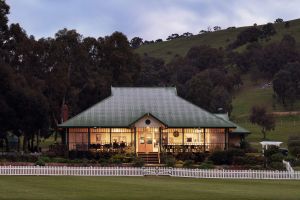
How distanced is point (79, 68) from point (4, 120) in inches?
663

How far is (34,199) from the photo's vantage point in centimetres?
2469

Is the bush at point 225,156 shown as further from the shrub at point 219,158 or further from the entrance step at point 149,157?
the entrance step at point 149,157

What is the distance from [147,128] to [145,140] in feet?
3.67

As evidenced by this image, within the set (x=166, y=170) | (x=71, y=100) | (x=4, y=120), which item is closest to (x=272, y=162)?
(x=166, y=170)

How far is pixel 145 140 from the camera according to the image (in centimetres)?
5841

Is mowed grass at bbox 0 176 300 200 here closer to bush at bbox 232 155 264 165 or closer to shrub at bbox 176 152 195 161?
bush at bbox 232 155 264 165

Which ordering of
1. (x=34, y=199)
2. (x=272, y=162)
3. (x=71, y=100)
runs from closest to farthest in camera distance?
(x=34, y=199) < (x=272, y=162) < (x=71, y=100)

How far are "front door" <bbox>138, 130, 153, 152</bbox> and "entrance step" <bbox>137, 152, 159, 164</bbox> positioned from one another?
0.87 metres

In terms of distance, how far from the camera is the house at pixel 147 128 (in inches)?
2244

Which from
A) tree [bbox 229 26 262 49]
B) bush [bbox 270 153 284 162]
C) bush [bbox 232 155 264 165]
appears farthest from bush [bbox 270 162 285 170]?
tree [bbox 229 26 262 49]

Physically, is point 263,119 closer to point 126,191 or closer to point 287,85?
point 287,85

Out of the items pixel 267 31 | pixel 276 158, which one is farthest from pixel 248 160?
pixel 267 31

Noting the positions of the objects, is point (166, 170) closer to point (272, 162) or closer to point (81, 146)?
point (272, 162)

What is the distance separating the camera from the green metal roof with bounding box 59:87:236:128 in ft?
189
